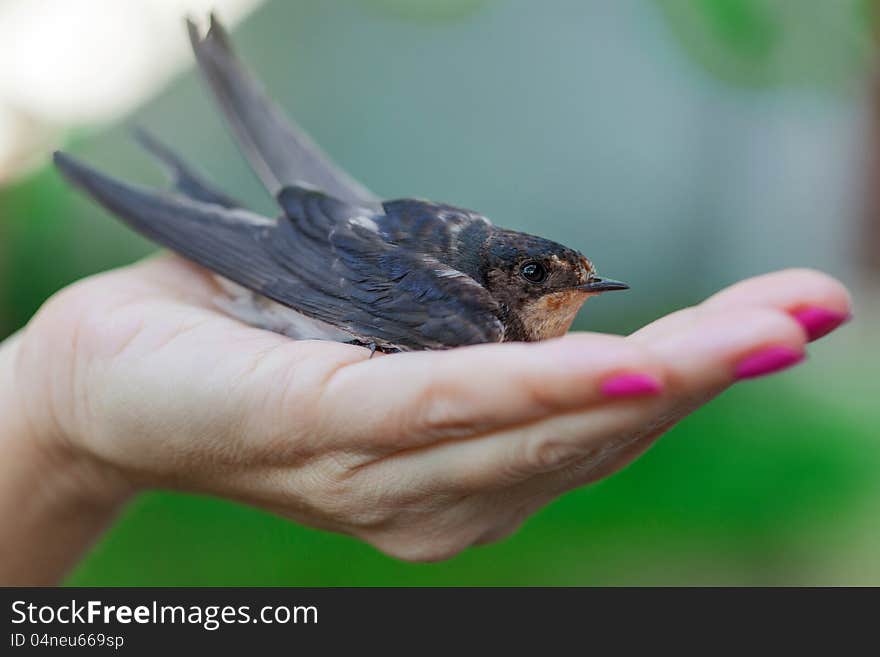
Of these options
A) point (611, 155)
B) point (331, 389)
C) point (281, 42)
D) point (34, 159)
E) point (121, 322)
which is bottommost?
point (331, 389)

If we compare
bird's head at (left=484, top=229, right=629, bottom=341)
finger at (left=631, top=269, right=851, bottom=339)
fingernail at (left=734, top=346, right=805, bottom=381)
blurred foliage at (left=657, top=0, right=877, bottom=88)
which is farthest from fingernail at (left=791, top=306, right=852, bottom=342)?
blurred foliage at (left=657, top=0, right=877, bottom=88)

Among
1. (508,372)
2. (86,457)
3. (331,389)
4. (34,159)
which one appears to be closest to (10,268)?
(34,159)

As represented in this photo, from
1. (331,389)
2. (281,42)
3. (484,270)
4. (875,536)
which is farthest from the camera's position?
(281,42)

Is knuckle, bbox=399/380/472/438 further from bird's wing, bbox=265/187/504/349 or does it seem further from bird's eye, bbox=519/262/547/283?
bird's eye, bbox=519/262/547/283

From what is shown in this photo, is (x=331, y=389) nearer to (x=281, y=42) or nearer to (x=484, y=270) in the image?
(x=484, y=270)

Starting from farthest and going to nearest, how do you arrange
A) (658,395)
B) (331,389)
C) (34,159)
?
(34,159), (331,389), (658,395)

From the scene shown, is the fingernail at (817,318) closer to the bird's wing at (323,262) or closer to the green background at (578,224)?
the bird's wing at (323,262)
